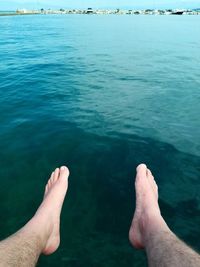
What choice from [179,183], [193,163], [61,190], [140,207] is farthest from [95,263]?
[193,163]

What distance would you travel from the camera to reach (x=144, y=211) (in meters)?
4.35

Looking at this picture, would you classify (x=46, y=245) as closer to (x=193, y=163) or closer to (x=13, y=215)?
(x=13, y=215)

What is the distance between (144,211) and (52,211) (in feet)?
4.63

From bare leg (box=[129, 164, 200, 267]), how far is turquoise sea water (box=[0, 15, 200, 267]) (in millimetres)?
373

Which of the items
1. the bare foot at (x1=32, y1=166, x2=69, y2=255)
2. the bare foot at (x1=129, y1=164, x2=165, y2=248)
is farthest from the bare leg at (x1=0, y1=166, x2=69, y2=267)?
the bare foot at (x1=129, y1=164, x2=165, y2=248)

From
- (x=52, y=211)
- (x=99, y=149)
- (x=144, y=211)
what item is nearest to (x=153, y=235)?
(x=144, y=211)

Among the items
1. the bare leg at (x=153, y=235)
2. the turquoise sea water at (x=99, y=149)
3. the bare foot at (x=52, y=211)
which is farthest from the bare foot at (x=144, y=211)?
the bare foot at (x=52, y=211)

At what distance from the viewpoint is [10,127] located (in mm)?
8117

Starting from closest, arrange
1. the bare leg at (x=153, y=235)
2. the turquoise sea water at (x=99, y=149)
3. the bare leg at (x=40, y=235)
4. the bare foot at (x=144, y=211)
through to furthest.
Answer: the bare leg at (x=153, y=235), the bare leg at (x=40, y=235), the bare foot at (x=144, y=211), the turquoise sea water at (x=99, y=149)

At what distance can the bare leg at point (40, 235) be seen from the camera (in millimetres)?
2760

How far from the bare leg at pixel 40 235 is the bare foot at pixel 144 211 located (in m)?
1.14

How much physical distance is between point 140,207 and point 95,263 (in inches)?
42.7

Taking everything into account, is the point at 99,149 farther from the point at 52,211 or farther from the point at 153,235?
the point at 153,235

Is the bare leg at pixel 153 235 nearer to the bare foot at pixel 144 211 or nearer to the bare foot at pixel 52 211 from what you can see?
the bare foot at pixel 144 211
